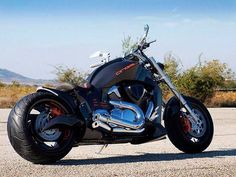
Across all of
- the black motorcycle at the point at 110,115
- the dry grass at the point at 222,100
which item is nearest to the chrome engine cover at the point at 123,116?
the black motorcycle at the point at 110,115

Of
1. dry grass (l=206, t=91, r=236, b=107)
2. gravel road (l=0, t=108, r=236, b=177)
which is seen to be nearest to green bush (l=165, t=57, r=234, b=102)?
dry grass (l=206, t=91, r=236, b=107)

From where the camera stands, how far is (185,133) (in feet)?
26.7

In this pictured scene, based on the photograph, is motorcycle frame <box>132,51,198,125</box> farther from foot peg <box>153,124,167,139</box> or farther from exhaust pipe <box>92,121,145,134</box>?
exhaust pipe <box>92,121,145,134</box>

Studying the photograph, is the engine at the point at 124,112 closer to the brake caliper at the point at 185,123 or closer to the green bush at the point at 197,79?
the brake caliper at the point at 185,123

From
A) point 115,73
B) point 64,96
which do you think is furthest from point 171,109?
point 64,96

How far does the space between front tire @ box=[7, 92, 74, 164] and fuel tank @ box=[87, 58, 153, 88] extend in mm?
689

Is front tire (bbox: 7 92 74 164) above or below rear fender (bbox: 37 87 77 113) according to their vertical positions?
below

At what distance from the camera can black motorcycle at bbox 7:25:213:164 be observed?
6.81 metres

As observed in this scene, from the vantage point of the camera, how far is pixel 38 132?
6.82 meters

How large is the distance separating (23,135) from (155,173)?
1667 mm

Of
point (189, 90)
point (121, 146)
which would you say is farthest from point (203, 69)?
point (121, 146)

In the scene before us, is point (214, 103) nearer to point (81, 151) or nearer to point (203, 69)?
point (203, 69)

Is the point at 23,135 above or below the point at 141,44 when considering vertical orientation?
below

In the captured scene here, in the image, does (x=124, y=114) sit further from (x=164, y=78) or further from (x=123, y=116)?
(x=164, y=78)
